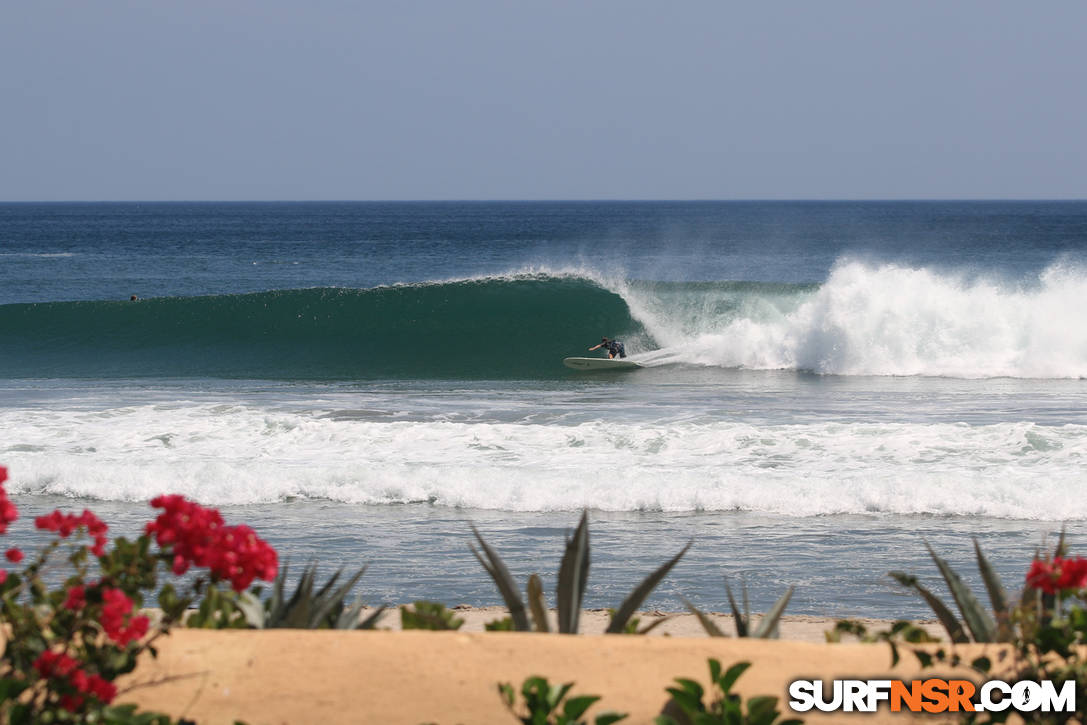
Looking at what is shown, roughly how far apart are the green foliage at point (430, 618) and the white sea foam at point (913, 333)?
57.6 feet

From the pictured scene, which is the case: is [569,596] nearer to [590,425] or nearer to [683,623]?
[683,623]

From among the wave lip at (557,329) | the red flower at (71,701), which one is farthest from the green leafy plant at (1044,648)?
the wave lip at (557,329)

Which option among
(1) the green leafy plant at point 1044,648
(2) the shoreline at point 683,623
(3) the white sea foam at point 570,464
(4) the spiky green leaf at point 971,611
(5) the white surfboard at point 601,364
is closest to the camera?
(1) the green leafy plant at point 1044,648

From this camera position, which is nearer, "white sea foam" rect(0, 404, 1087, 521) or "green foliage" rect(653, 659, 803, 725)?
"green foliage" rect(653, 659, 803, 725)

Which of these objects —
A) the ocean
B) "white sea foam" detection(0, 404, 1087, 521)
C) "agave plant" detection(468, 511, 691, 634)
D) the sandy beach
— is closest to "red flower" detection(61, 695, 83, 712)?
the sandy beach

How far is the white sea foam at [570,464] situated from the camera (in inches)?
379

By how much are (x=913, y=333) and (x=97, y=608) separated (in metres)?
20.1

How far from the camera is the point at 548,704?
332 centimetres

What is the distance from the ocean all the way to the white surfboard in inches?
18.3

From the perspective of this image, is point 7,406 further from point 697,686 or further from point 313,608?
point 697,686

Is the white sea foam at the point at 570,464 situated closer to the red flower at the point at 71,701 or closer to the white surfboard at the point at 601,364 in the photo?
the red flower at the point at 71,701

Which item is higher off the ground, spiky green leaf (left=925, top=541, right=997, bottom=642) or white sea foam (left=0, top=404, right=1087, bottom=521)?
white sea foam (left=0, top=404, right=1087, bottom=521)

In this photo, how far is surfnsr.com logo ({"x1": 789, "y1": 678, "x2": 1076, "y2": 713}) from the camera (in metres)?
3.34

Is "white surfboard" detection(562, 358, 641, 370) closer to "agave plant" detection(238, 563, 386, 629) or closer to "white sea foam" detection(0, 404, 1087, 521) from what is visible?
"white sea foam" detection(0, 404, 1087, 521)
